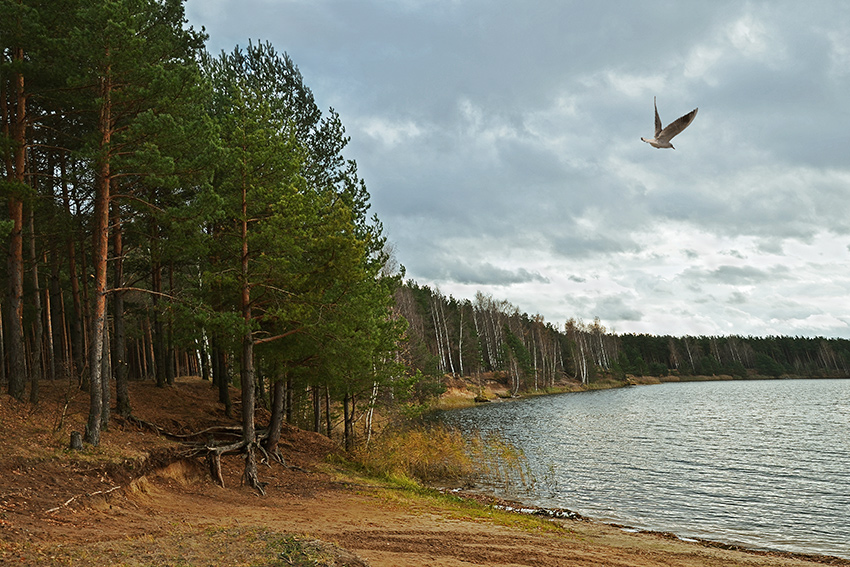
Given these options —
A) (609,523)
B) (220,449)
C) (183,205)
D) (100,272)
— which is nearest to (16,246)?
(100,272)

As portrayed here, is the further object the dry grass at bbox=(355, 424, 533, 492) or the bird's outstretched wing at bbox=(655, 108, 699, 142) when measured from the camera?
the dry grass at bbox=(355, 424, 533, 492)

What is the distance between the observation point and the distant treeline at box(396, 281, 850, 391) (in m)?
72.2

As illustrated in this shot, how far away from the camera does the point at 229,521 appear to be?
9992mm

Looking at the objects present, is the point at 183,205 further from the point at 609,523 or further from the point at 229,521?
the point at 609,523

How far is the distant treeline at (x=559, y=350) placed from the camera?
72.2m

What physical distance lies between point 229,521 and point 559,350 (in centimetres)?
9520

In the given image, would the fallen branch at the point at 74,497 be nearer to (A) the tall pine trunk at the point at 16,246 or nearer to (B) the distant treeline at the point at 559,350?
(A) the tall pine trunk at the point at 16,246

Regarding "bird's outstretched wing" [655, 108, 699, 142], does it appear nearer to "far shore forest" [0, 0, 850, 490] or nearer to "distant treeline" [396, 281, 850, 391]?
"far shore forest" [0, 0, 850, 490]

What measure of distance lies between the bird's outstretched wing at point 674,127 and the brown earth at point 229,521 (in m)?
6.89

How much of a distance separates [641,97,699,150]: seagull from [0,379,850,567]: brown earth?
267 inches

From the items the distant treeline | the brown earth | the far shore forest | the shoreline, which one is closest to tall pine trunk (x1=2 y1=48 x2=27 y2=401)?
the far shore forest

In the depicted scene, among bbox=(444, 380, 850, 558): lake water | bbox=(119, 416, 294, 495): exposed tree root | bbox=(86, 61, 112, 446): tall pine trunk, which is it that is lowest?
bbox=(444, 380, 850, 558): lake water

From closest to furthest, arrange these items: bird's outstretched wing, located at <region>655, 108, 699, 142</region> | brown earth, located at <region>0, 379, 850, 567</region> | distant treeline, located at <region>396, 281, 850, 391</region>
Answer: brown earth, located at <region>0, 379, 850, 567</region> < bird's outstretched wing, located at <region>655, 108, 699, 142</region> < distant treeline, located at <region>396, 281, 850, 391</region>

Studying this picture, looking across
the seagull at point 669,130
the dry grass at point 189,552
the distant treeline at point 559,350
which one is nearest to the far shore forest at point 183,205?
the dry grass at point 189,552
